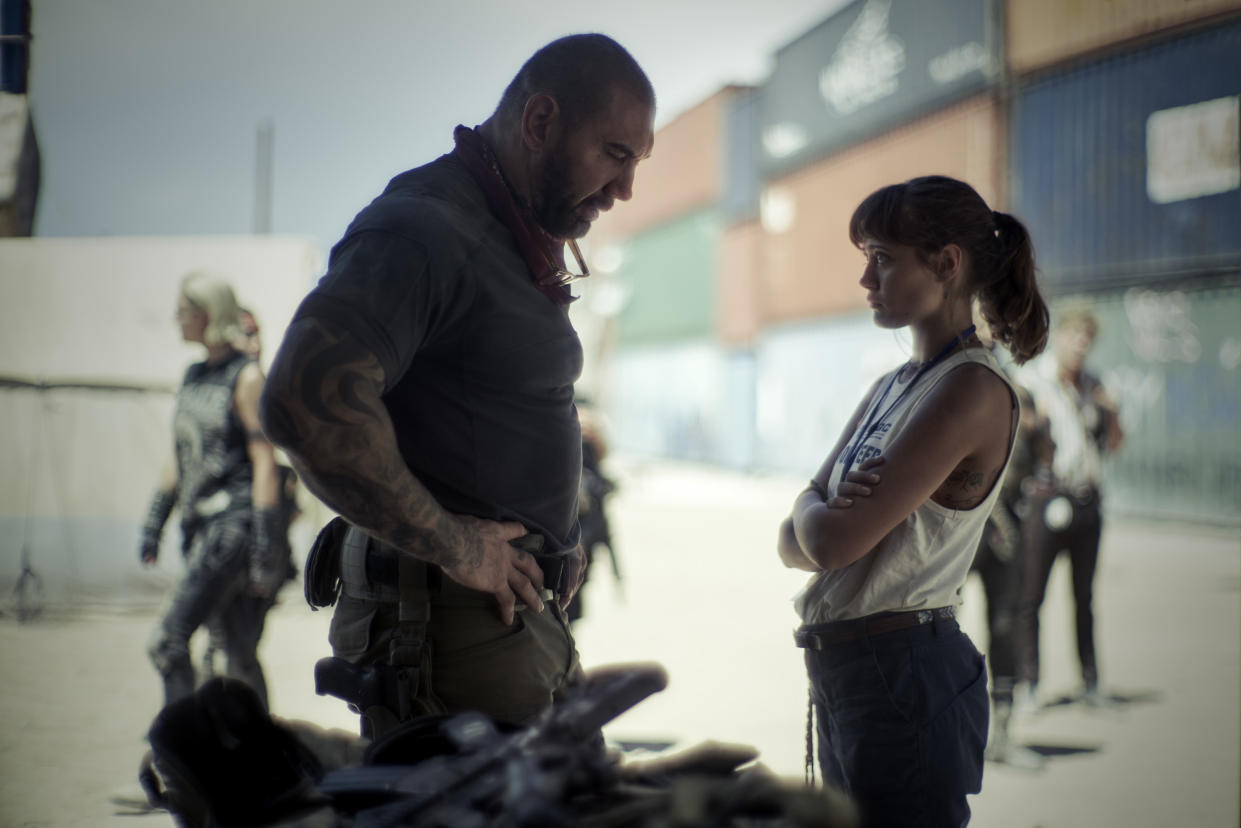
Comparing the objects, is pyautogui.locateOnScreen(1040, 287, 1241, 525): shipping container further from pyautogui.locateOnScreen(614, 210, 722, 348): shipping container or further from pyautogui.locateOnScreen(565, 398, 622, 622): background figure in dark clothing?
pyautogui.locateOnScreen(614, 210, 722, 348): shipping container

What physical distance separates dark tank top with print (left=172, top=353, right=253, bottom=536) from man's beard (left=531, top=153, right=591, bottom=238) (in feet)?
Answer: 7.93

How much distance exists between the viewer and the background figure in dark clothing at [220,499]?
147 inches

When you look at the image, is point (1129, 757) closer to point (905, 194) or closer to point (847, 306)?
point (905, 194)

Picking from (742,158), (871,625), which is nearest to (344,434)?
Answer: (871,625)

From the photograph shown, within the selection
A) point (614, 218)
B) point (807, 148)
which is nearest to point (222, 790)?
point (807, 148)

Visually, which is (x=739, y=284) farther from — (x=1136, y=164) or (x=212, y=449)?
(x=212, y=449)

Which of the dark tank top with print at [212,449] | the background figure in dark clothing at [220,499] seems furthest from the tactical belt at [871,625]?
the dark tank top with print at [212,449]

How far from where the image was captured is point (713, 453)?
30.6m

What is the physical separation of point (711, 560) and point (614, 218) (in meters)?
32.4

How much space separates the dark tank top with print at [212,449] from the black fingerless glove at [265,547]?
90 millimetres

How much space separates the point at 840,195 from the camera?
79.0 ft

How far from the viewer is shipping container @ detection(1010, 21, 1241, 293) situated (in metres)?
14.6

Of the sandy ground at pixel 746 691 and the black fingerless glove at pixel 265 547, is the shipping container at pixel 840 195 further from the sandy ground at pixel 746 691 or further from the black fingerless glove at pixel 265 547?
the black fingerless glove at pixel 265 547

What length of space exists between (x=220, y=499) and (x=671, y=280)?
32.3 meters
